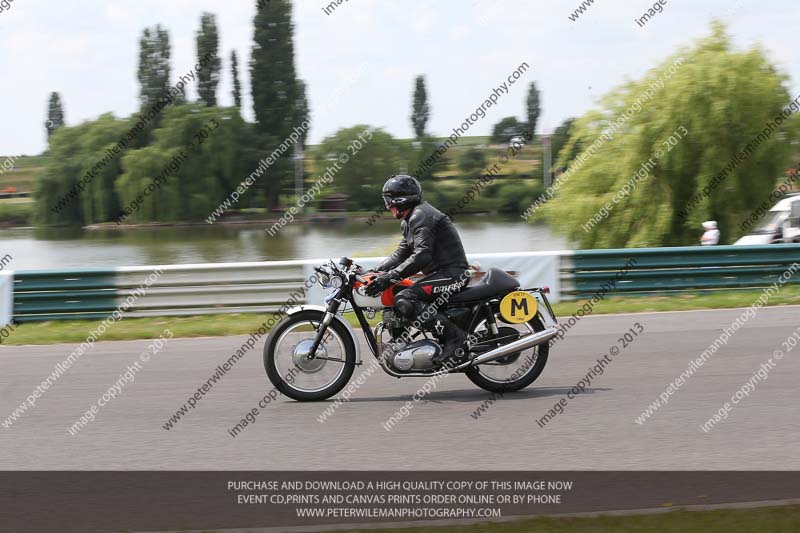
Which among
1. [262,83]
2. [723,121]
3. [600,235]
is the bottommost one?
[600,235]

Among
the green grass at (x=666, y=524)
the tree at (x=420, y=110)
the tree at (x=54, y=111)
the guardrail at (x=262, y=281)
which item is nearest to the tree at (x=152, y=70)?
the tree at (x=54, y=111)

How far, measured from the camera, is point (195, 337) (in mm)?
11789

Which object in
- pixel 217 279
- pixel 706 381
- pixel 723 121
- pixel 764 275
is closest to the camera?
pixel 706 381

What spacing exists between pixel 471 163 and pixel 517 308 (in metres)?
90.2

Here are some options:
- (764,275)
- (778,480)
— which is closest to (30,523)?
(778,480)

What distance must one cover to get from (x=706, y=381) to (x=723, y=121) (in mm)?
20978

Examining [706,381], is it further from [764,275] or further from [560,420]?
[764,275]

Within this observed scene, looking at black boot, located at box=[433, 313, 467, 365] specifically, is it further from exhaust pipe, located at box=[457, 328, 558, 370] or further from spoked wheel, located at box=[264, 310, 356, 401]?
spoked wheel, located at box=[264, 310, 356, 401]

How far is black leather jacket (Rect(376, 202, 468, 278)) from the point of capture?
723cm

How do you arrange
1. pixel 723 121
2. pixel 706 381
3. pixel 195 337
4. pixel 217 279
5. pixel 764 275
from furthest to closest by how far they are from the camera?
1. pixel 723 121
2. pixel 764 275
3. pixel 217 279
4. pixel 195 337
5. pixel 706 381

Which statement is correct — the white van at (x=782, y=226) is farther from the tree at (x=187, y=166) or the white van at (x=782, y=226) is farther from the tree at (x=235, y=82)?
the tree at (x=235, y=82)

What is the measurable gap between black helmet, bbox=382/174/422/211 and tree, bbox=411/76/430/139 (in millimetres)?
112248

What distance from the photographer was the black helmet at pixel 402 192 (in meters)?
7.28

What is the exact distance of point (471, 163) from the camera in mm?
96625
